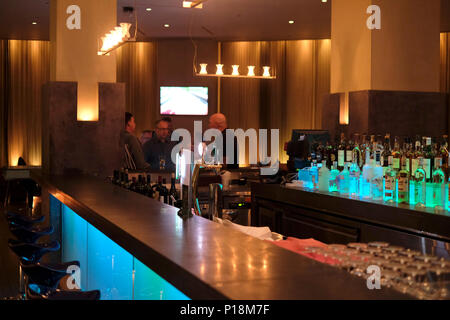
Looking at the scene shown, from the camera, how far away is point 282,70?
40.8 feet

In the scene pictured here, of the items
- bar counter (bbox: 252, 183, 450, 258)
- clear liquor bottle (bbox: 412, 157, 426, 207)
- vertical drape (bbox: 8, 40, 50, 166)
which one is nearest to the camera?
bar counter (bbox: 252, 183, 450, 258)

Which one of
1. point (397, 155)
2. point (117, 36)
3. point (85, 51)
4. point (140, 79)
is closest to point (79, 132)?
point (85, 51)

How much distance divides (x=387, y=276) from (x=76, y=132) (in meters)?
5.35

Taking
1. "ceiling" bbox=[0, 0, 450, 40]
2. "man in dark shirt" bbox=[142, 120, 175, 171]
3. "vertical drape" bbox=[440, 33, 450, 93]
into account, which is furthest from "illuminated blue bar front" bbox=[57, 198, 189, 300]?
"vertical drape" bbox=[440, 33, 450, 93]

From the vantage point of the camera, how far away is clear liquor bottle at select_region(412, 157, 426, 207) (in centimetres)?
354

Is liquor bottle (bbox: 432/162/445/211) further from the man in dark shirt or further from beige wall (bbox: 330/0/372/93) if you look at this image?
the man in dark shirt

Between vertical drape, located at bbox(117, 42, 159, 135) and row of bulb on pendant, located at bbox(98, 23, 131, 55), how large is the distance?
21.4 ft

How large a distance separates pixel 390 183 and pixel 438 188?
388 millimetres

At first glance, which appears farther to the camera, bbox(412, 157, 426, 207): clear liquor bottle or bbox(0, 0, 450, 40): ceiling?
bbox(0, 0, 450, 40): ceiling

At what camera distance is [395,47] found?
5.77 m
